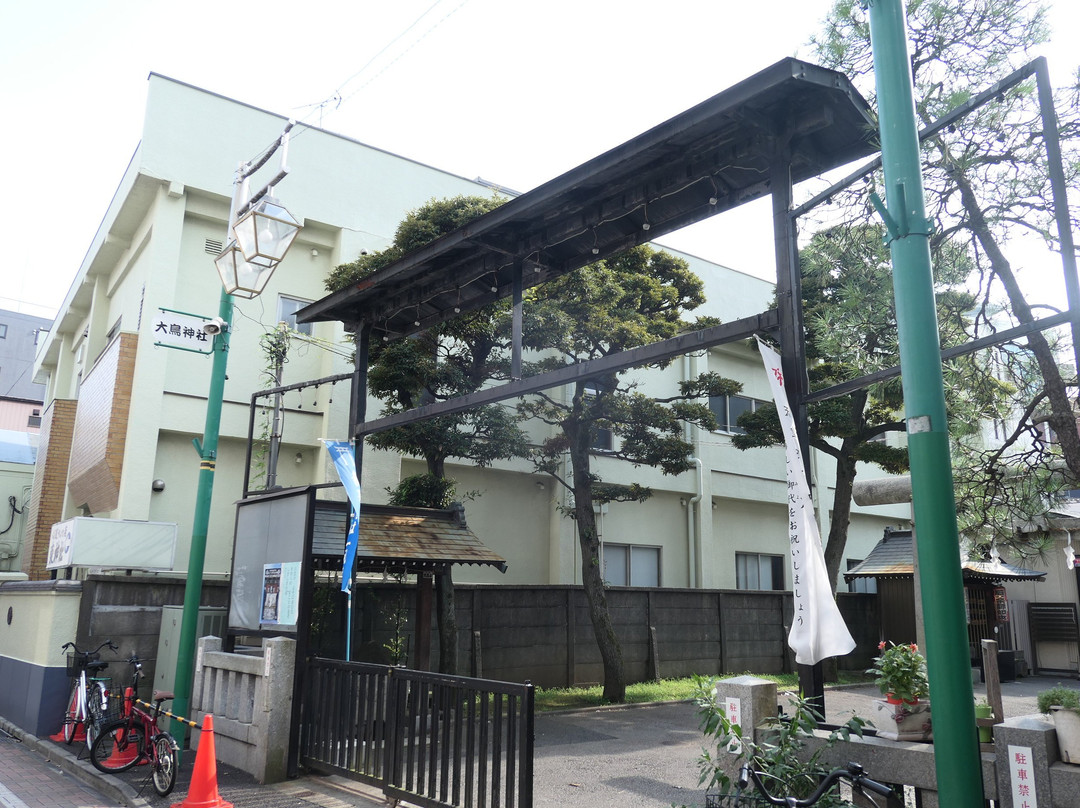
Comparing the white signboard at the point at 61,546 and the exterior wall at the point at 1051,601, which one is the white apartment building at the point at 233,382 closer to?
the white signboard at the point at 61,546

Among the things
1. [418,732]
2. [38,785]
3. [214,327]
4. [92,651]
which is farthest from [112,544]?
[418,732]

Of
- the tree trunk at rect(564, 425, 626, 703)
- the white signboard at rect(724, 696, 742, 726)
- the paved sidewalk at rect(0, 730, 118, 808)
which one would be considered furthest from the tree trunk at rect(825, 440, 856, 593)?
the paved sidewalk at rect(0, 730, 118, 808)

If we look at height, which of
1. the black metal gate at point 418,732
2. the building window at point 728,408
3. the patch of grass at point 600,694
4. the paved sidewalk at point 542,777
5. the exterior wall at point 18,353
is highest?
the exterior wall at point 18,353

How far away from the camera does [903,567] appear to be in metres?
20.5

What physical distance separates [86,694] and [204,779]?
14.3ft

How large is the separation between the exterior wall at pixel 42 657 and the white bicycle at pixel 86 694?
1.45 feet

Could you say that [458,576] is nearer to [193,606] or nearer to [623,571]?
[623,571]

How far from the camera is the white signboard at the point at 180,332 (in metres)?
9.86

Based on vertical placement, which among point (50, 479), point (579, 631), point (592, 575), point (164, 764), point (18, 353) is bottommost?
point (164, 764)

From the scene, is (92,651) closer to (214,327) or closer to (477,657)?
(214,327)

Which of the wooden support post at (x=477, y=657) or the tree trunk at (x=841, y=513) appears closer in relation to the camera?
the wooden support post at (x=477, y=657)

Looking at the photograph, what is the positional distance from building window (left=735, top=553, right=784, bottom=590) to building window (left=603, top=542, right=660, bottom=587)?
323cm

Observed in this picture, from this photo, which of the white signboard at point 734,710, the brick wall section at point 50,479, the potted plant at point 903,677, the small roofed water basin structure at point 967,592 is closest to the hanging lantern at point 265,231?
the white signboard at point 734,710

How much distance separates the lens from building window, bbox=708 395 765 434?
23.4 metres
